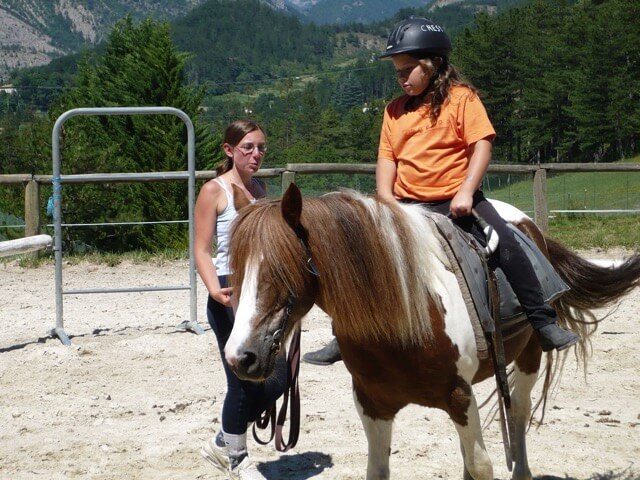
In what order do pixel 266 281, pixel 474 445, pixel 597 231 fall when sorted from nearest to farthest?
1. pixel 266 281
2. pixel 474 445
3. pixel 597 231

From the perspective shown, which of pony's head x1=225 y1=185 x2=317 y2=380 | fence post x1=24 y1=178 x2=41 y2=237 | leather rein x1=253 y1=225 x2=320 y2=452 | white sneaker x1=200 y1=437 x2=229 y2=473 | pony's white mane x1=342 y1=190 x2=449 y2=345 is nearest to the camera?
pony's head x1=225 y1=185 x2=317 y2=380

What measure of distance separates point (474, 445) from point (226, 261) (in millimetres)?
1365

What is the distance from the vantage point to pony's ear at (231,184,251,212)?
386 centimetres

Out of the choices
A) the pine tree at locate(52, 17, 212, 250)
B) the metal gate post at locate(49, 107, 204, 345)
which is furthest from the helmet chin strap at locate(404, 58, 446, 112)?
the pine tree at locate(52, 17, 212, 250)

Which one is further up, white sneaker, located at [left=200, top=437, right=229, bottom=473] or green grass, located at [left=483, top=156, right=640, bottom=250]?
green grass, located at [left=483, top=156, right=640, bottom=250]

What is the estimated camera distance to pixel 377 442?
10.8 feet

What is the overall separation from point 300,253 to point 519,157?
189 ft

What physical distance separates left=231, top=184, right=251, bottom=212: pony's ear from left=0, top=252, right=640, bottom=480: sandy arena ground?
1.33 meters

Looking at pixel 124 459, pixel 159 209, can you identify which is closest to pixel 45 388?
pixel 124 459

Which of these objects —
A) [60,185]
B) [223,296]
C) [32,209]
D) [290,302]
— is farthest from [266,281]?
[32,209]

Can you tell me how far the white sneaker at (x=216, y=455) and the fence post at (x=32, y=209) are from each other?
788 centimetres

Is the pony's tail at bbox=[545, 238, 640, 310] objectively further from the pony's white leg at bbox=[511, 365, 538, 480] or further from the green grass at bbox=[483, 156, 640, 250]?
the green grass at bbox=[483, 156, 640, 250]

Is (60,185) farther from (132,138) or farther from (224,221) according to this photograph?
(132,138)

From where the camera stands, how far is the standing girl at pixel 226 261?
385cm
